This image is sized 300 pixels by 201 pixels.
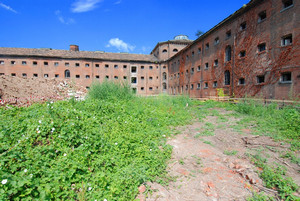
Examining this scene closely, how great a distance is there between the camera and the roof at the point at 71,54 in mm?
26581

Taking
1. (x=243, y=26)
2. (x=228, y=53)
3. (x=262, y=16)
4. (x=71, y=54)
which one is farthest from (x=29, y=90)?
(x=71, y=54)

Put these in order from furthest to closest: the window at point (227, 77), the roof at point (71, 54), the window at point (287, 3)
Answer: the roof at point (71, 54) < the window at point (227, 77) < the window at point (287, 3)

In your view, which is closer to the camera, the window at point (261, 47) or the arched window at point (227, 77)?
the window at point (261, 47)

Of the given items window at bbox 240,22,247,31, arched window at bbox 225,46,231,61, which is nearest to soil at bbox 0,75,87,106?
arched window at bbox 225,46,231,61

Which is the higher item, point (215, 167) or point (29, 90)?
point (29, 90)

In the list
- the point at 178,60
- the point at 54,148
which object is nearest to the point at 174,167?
the point at 54,148

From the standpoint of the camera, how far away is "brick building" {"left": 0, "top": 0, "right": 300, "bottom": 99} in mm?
10688

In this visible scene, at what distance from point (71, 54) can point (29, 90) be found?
23.6 m

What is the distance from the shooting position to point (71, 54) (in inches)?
1120

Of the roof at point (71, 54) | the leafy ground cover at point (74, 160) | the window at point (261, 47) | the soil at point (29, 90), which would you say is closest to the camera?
the leafy ground cover at point (74, 160)

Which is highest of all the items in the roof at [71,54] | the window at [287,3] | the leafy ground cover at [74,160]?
the roof at [71,54]

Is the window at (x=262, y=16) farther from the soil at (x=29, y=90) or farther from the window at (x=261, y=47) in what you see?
the soil at (x=29, y=90)

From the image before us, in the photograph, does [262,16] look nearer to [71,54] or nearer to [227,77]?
[227,77]

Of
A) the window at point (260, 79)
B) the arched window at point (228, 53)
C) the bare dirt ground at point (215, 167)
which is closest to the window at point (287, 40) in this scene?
the window at point (260, 79)
